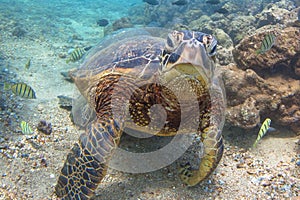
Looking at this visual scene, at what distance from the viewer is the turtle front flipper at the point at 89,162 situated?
240 cm

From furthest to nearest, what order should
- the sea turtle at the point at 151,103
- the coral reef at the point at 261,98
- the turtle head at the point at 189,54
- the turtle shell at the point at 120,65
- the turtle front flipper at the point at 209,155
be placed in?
1. the coral reef at the point at 261,98
2. the turtle shell at the point at 120,65
3. the turtle front flipper at the point at 209,155
4. the sea turtle at the point at 151,103
5. the turtle head at the point at 189,54

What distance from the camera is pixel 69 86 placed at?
6.46 meters

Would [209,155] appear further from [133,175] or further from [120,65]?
[120,65]

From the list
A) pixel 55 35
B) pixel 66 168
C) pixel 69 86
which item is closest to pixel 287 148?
pixel 66 168

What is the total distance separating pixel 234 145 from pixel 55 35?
1068 cm

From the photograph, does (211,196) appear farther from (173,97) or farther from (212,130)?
(173,97)

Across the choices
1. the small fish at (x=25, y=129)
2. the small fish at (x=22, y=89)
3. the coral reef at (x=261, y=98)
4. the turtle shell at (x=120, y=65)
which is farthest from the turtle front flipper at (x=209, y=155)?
the small fish at (x=22, y=89)

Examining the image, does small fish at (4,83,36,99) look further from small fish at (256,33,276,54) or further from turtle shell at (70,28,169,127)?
small fish at (256,33,276,54)

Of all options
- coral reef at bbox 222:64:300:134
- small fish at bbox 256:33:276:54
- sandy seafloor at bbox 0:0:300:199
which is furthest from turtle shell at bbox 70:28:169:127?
small fish at bbox 256:33:276:54

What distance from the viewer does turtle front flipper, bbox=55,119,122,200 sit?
2404 millimetres

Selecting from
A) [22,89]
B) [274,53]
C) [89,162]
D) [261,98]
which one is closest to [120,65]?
[89,162]

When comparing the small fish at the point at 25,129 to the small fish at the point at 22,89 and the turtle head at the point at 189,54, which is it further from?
the turtle head at the point at 189,54

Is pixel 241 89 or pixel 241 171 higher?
pixel 241 89

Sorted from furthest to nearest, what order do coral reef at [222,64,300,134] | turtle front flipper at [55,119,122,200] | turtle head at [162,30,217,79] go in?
coral reef at [222,64,300,134] → turtle front flipper at [55,119,122,200] → turtle head at [162,30,217,79]
